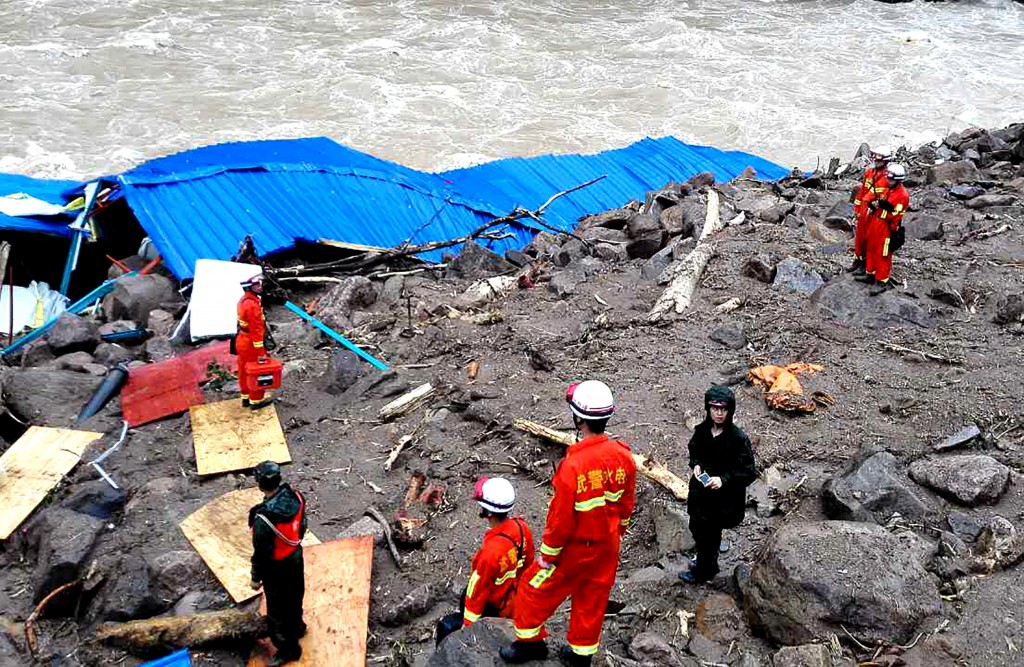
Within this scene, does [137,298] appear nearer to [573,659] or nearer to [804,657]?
[573,659]

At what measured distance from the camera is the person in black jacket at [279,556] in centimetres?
539

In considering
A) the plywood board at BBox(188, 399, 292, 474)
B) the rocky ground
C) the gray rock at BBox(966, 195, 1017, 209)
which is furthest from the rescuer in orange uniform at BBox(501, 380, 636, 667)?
the gray rock at BBox(966, 195, 1017, 209)

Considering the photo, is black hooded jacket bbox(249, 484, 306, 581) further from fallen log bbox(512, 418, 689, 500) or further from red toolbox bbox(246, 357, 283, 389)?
red toolbox bbox(246, 357, 283, 389)

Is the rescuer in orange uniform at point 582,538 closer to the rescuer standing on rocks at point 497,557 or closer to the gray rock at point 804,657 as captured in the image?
the rescuer standing on rocks at point 497,557

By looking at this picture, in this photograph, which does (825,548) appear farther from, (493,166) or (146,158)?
(146,158)

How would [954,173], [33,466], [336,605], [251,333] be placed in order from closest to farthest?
[336,605]
[33,466]
[251,333]
[954,173]

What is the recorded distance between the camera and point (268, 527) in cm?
538

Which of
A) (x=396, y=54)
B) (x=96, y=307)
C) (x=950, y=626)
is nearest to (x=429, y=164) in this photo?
(x=396, y=54)

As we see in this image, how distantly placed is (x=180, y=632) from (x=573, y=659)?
110 inches

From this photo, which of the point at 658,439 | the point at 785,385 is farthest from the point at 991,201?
the point at 658,439

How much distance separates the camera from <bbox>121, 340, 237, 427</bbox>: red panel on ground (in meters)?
8.95

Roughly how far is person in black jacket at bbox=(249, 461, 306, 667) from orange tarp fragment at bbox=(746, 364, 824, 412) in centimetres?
421

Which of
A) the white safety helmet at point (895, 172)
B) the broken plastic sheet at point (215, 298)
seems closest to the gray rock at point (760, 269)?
the white safety helmet at point (895, 172)

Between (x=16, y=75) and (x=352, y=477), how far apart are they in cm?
2289
